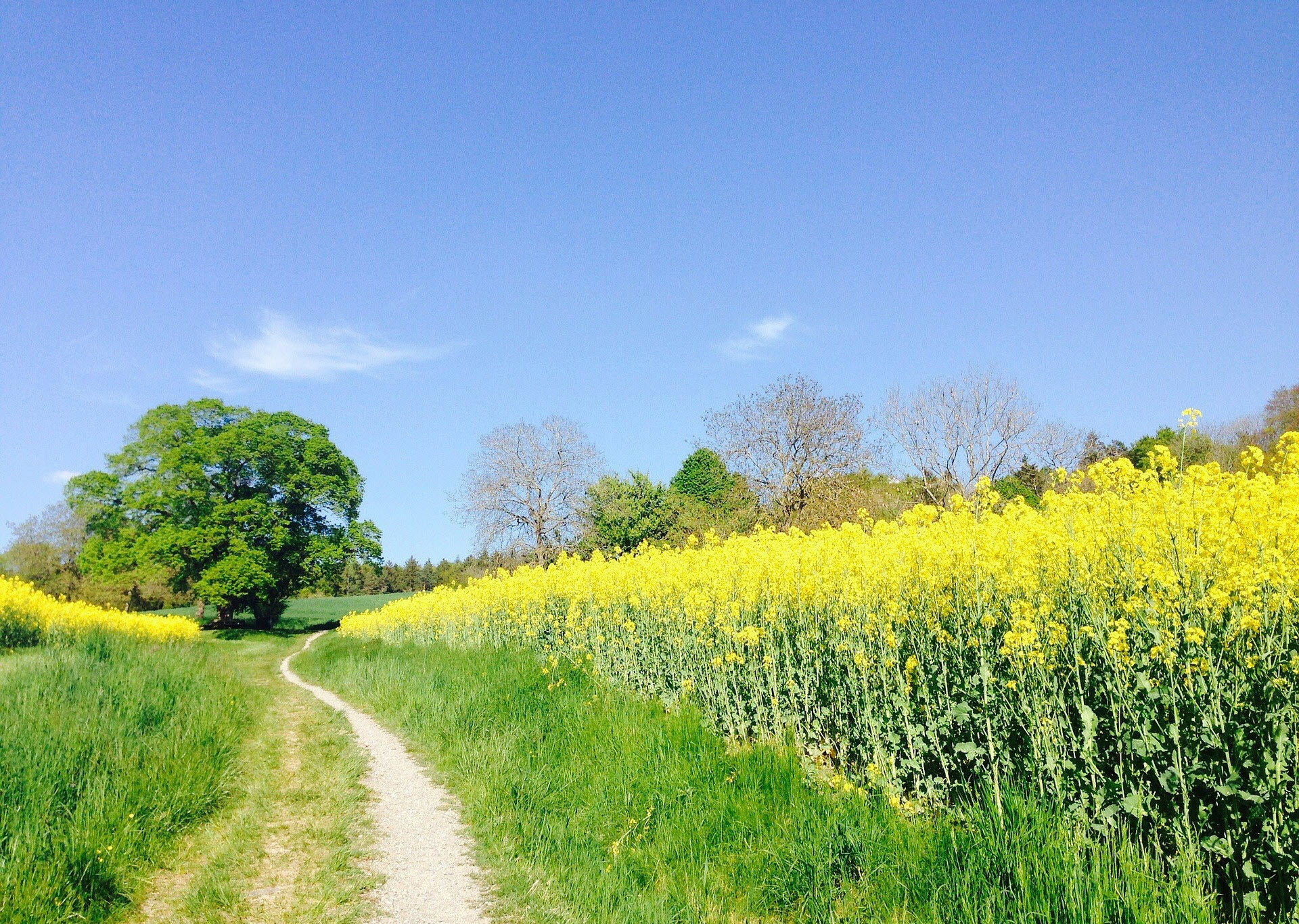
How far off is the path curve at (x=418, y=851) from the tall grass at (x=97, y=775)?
1.63m

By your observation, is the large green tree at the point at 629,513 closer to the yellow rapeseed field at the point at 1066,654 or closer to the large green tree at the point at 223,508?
the large green tree at the point at 223,508

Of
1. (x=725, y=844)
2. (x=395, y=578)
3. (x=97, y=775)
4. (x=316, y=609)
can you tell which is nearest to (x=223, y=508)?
(x=316, y=609)

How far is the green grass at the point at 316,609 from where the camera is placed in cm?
4856

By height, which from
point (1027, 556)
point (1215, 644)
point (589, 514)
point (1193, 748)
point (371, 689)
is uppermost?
point (589, 514)

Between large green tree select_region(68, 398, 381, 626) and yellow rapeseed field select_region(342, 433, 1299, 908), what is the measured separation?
37.9 metres

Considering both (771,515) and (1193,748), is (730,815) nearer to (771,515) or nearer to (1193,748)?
(1193,748)

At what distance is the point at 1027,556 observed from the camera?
5.51 metres

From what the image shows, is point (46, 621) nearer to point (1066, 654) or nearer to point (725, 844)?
point (725, 844)

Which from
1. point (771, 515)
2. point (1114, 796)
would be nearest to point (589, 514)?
point (771, 515)

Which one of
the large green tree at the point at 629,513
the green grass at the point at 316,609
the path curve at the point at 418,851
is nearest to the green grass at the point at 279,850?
the path curve at the point at 418,851

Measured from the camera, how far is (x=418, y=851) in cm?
616

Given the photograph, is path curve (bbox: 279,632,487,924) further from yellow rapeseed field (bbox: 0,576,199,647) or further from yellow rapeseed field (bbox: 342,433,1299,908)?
yellow rapeseed field (bbox: 0,576,199,647)

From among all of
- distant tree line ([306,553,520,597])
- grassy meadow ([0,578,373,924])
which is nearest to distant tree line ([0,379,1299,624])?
grassy meadow ([0,578,373,924])

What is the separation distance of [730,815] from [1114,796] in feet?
8.24
